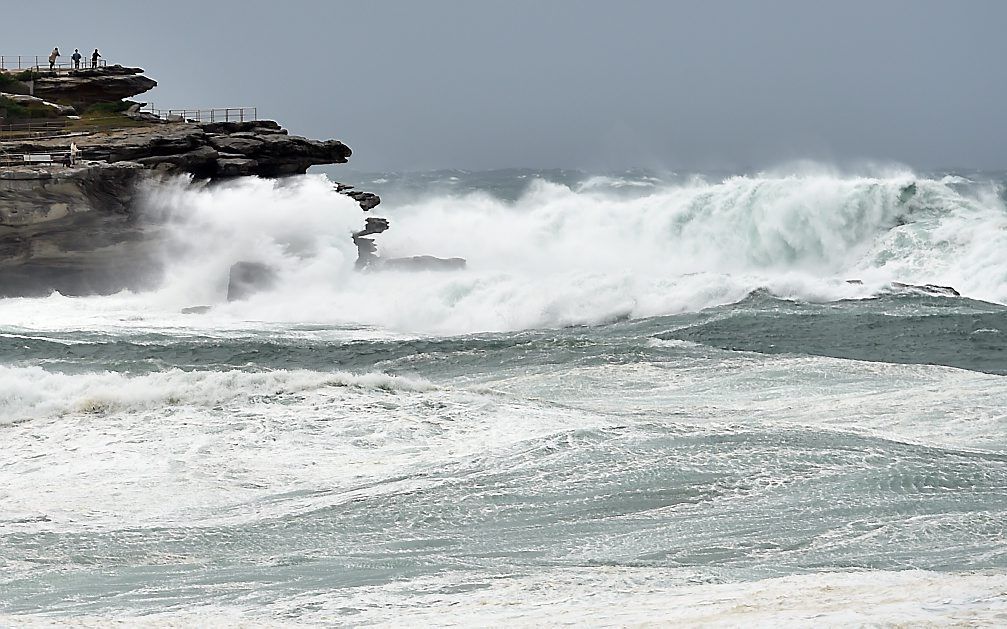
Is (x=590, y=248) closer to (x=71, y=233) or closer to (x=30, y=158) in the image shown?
(x=71, y=233)

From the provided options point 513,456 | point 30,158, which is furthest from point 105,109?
point 513,456

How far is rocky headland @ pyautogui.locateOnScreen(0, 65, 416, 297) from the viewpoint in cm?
2872

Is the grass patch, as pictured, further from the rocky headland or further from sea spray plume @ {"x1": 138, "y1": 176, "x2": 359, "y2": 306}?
sea spray plume @ {"x1": 138, "y1": 176, "x2": 359, "y2": 306}

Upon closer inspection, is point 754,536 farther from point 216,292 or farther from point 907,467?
point 216,292

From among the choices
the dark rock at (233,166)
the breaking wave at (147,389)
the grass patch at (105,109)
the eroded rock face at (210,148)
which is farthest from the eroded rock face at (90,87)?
the breaking wave at (147,389)

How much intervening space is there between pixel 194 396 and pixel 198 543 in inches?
211

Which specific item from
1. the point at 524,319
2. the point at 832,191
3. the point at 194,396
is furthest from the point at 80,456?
the point at 832,191

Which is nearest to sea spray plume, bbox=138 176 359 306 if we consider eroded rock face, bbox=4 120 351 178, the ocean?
eroded rock face, bbox=4 120 351 178

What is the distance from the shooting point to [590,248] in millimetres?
41344

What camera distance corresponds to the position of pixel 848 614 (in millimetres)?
5941

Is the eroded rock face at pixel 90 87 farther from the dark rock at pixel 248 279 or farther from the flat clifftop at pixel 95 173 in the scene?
the dark rock at pixel 248 279

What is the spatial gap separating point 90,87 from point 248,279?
1138cm

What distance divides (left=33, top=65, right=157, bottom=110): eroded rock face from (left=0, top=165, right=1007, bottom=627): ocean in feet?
33.0

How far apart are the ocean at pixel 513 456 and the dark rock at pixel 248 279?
45 centimetres
